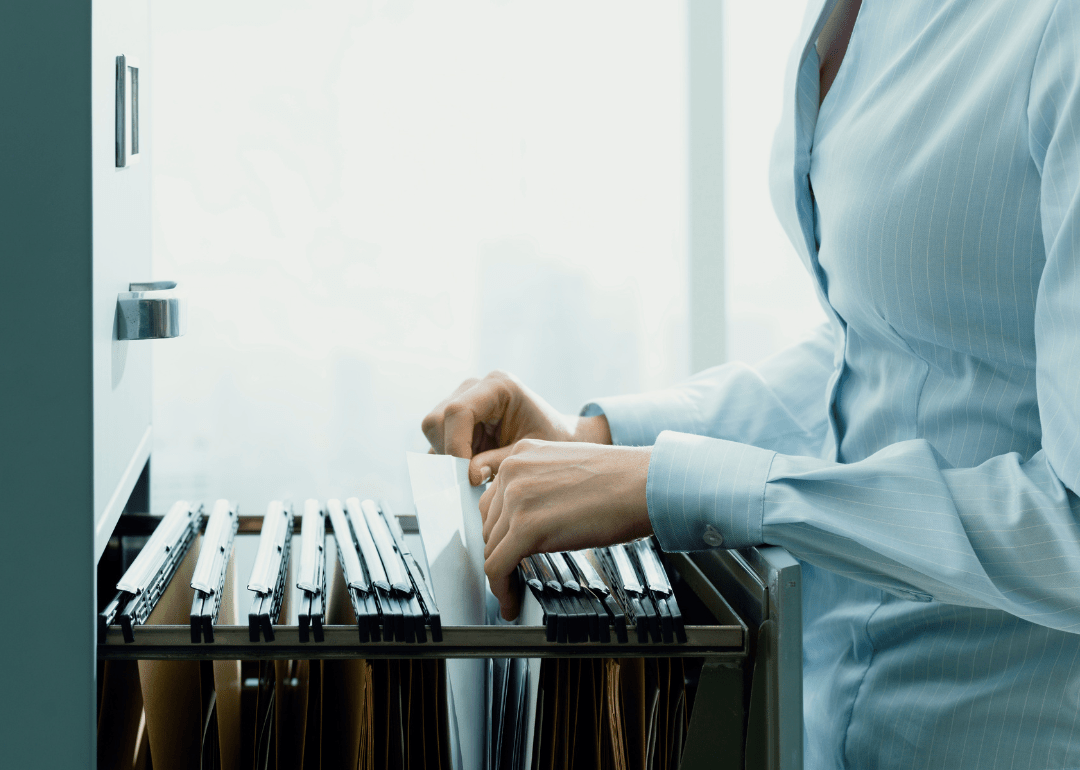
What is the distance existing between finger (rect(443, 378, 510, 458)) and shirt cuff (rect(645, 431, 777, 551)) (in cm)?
28

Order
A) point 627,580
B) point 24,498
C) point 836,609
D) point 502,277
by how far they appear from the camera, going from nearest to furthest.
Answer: point 24,498, point 627,580, point 836,609, point 502,277

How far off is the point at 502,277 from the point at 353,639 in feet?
4.36

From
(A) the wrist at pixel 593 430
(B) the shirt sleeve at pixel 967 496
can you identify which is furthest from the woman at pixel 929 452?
(A) the wrist at pixel 593 430

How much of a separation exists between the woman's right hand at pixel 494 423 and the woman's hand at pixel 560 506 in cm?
18

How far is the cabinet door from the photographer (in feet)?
1.57

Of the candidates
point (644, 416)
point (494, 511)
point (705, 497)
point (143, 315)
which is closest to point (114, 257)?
point (143, 315)

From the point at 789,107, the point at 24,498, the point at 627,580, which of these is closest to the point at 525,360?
the point at 789,107

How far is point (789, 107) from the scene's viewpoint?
2.55 ft

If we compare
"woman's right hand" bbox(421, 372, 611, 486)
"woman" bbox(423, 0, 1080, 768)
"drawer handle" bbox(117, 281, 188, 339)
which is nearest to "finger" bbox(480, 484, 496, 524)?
"woman" bbox(423, 0, 1080, 768)

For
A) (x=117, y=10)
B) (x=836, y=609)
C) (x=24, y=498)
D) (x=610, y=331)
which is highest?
(x=117, y=10)

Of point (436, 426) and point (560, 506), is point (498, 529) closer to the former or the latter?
point (560, 506)

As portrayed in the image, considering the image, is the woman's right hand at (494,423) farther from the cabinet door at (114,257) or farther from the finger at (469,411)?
the cabinet door at (114,257)

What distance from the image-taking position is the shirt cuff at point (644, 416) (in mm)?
892

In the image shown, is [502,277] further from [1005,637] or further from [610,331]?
[1005,637]
